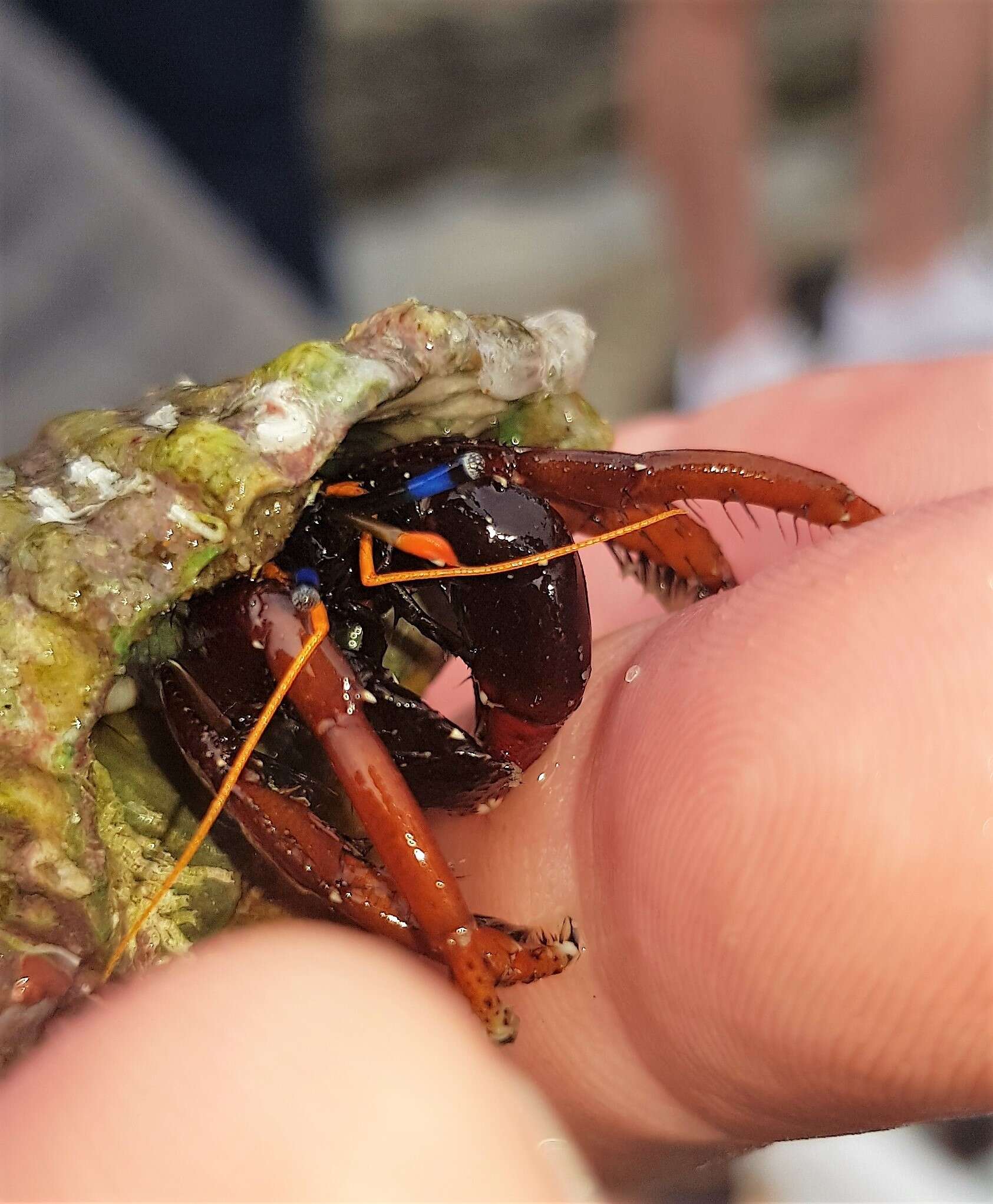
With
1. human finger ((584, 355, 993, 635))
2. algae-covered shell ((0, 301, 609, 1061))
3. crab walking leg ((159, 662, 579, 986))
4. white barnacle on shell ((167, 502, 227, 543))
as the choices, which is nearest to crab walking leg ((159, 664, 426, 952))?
crab walking leg ((159, 662, 579, 986))

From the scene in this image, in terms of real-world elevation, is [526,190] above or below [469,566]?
below

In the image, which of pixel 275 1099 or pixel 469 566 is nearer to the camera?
pixel 275 1099

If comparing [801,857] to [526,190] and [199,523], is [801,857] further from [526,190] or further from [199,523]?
[526,190]

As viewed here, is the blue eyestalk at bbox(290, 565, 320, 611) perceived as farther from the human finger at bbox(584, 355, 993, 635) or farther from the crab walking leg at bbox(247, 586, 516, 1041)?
the human finger at bbox(584, 355, 993, 635)

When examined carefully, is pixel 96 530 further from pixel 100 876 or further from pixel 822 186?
pixel 822 186

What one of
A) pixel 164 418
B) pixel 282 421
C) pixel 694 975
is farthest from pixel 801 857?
pixel 164 418

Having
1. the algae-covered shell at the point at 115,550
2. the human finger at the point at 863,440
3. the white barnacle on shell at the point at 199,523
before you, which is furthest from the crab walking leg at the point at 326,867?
the human finger at the point at 863,440

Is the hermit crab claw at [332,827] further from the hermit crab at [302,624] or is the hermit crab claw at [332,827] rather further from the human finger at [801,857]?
the human finger at [801,857]

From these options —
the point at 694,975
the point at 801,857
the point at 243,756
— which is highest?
the point at 243,756
